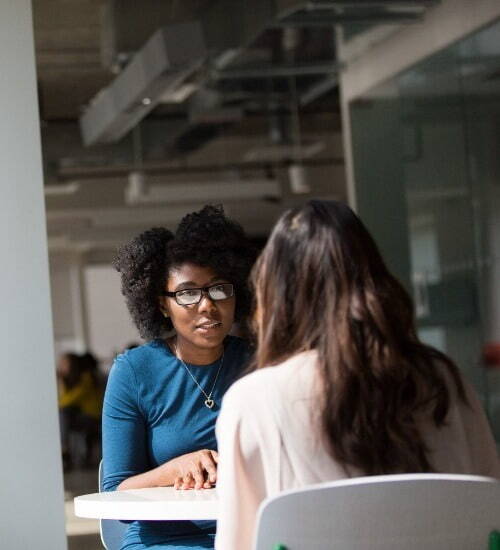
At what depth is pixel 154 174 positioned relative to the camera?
15141 mm

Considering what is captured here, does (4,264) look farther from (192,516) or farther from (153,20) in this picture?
(153,20)

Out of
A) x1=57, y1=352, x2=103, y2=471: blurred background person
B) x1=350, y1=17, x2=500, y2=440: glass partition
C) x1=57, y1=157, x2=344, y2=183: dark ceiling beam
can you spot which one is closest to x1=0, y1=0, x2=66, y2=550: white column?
x1=350, y1=17, x2=500, y2=440: glass partition

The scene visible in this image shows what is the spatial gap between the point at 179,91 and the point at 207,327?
8.86 meters

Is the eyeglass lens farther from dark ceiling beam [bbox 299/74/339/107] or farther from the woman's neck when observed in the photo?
dark ceiling beam [bbox 299/74/339/107]

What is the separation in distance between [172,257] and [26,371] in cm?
80

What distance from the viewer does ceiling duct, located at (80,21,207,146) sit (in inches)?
260

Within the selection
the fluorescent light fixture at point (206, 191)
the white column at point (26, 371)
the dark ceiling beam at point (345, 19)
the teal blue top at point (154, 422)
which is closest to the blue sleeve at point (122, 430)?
the teal blue top at point (154, 422)

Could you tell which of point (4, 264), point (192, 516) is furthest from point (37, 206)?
point (192, 516)

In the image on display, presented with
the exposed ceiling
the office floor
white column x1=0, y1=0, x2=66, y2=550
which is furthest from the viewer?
the exposed ceiling

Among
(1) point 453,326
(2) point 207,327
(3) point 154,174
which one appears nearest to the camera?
(2) point 207,327

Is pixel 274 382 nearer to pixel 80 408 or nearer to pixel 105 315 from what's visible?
pixel 80 408

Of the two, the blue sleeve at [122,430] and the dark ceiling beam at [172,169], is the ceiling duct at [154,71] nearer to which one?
the blue sleeve at [122,430]

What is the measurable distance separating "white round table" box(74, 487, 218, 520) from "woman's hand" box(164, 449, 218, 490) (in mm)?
27

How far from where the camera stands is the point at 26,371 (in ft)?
11.9
